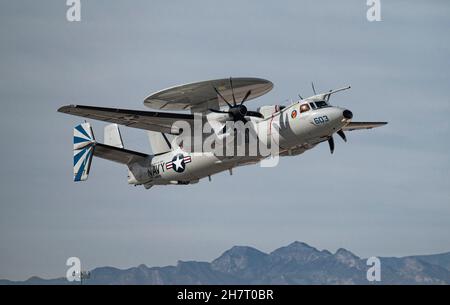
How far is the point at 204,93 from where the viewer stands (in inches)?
1869

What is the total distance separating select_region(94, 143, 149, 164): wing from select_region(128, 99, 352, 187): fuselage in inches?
20.0

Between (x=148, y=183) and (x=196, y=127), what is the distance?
6.24 meters

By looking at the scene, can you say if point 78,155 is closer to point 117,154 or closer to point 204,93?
point 117,154

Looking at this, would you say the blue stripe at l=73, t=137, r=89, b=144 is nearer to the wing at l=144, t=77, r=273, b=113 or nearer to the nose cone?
the wing at l=144, t=77, r=273, b=113

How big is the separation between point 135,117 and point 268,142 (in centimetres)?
905

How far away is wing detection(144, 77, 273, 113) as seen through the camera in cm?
4616

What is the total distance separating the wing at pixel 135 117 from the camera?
45.8 metres

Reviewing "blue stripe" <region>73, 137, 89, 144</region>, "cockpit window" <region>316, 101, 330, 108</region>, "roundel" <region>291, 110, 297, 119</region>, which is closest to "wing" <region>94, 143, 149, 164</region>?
"blue stripe" <region>73, 137, 89, 144</region>

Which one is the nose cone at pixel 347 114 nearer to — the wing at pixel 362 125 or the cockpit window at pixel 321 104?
the cockpit window at pixel 321 104

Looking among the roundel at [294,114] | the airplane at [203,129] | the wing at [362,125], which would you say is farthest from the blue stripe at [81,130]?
the wing at [362,125]

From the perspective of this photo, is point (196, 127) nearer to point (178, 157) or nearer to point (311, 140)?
point (178, 157)
